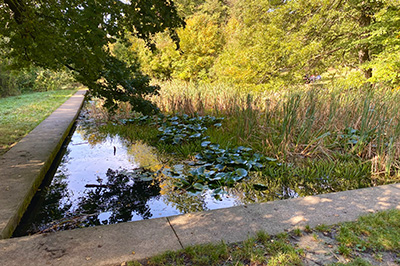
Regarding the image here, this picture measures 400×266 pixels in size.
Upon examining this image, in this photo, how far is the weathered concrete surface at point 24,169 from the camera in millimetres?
2574

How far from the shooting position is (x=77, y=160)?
183 inches

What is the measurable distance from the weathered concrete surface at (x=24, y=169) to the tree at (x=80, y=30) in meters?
1.35

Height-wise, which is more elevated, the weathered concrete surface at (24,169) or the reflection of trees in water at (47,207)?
the weathered concrete surface at (24,169)

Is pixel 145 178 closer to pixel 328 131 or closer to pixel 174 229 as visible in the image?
pixel 174 229

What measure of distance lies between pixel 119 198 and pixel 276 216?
74.7 inches

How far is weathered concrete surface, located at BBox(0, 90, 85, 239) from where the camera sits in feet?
8.45

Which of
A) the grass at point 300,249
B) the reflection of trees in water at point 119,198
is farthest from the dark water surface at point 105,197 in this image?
the grass at point 300,249

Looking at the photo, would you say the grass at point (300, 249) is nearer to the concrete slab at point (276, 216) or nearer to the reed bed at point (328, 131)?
the concrete slab at point (276, 216)

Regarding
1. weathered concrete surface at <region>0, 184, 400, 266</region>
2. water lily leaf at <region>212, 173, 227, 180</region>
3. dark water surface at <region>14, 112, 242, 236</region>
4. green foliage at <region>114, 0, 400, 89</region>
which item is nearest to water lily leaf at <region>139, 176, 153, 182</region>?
dark water surface at <region>14, 112, 242, 236</region>

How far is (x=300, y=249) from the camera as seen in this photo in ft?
6.43

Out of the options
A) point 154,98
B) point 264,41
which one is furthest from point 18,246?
point 264,41

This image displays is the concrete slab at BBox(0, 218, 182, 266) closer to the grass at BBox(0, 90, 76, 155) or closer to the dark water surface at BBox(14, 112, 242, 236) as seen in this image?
the dark water surface at BBox(14, 112, 242, 236)

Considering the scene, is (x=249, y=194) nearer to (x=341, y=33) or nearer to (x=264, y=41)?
(x=264, y=41)

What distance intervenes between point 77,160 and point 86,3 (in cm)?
253
